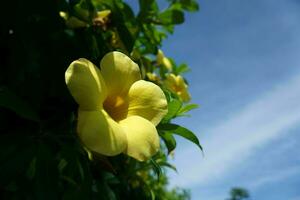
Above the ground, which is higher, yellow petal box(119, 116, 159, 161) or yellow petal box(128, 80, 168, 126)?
yellow petal box(128, 80, 168, 126)

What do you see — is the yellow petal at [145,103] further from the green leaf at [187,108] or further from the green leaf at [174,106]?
the green leaf at [187,108]

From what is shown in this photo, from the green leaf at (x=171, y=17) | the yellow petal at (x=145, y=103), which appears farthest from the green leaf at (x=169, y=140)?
the green leaf at (x=171, y=17)

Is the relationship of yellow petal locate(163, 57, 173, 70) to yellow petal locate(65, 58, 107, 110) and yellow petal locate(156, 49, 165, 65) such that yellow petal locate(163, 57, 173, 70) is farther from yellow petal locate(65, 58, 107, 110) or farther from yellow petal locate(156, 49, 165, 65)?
yellow petal locate(65, 58, 107, 110)

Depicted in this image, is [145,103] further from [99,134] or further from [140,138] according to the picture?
[99,134]

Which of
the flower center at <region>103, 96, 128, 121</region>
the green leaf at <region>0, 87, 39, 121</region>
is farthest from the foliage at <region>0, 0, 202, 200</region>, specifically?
the flower center at <region>103, 96, 128, 121</region>

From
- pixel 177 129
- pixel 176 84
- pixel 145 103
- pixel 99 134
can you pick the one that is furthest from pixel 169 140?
pixel 176 84

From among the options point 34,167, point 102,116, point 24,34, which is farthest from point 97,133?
point 24,34
